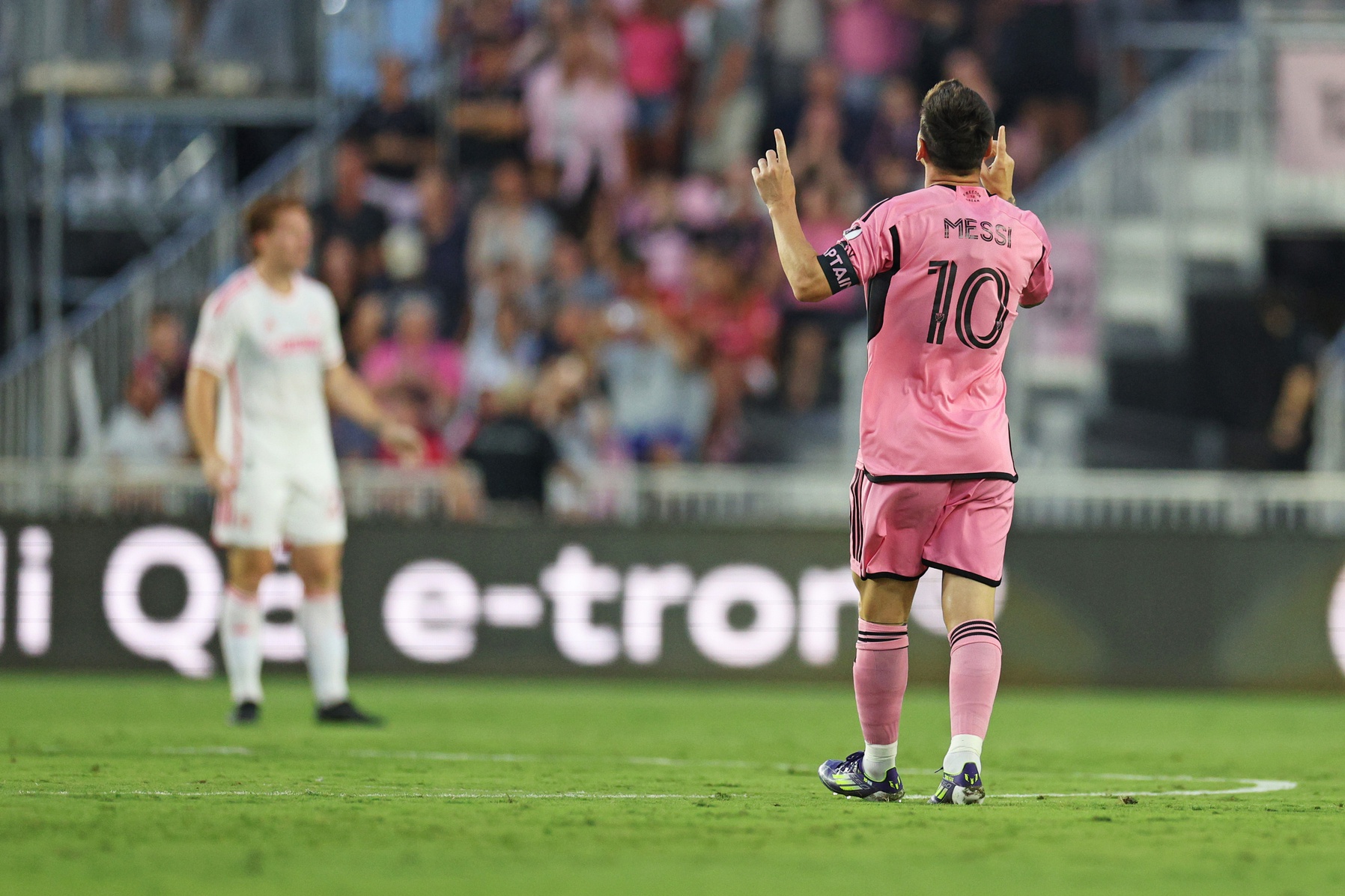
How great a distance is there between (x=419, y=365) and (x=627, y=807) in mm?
9613

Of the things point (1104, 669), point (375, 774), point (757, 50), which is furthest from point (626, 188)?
point (375, 774)

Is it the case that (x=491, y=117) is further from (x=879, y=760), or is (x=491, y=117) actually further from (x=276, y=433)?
(x=879, y=760)

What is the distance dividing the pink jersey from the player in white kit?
396cm

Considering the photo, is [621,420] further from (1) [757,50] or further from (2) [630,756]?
(2) [630,756]

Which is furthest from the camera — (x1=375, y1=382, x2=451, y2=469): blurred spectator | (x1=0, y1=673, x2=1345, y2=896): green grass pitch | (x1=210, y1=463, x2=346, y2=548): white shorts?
(x1=375, y1=382, x2=451, y2=469): blurred spectator

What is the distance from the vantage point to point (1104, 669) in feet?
44.4

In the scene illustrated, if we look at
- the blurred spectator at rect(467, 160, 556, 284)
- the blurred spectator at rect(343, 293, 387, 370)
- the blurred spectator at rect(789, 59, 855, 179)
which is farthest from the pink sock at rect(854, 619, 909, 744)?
the blurred spectator at rect(789, 59, 855, 179)

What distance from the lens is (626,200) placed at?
1709cm

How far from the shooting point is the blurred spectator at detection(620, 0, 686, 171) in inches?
688

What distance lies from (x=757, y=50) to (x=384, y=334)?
14.0 ft

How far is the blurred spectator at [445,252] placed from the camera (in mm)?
16250

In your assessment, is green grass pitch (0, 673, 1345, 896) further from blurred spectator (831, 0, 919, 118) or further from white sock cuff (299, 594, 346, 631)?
blurred spectator (831, 0, 919, 118)

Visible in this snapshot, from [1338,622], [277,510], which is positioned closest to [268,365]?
[277,510]

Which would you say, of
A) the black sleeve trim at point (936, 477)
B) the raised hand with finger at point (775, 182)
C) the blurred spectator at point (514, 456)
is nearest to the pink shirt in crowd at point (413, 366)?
the blurred spectator at point (514, 456)
